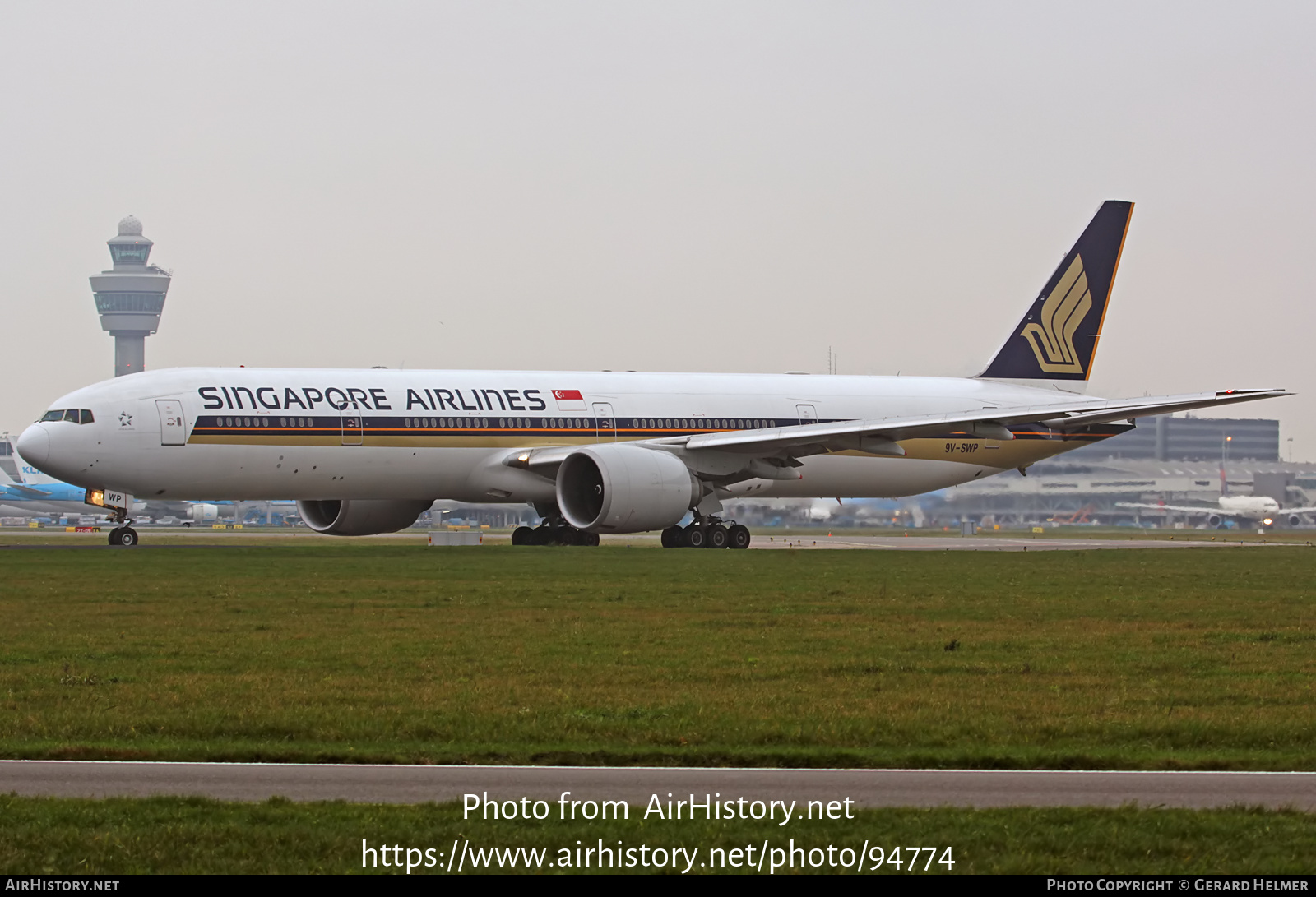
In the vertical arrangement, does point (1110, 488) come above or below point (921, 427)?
below

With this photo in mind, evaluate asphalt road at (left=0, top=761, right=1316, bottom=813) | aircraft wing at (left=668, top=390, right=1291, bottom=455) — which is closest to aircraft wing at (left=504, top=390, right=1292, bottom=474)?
aircraft wing at (left=668, top=390, right=1291, bottom=455)

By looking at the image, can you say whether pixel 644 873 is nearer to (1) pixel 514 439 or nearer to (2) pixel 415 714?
(2) pixel 415 714

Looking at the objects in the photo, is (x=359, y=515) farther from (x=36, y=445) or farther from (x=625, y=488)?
(x=625, y=488)

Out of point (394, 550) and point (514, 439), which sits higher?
point (514, 439)

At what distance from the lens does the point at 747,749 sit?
11203 millimetres

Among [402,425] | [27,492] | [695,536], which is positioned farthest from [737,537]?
[27,492]

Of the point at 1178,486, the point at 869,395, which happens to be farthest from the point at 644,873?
the point at 1178,486

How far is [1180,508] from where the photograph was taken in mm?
86688

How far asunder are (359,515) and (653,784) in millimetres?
31179

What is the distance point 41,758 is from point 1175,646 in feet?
39.2

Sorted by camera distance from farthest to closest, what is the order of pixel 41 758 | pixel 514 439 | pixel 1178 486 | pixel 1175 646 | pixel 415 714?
pixel 1178 486
pixel 514 439
pixel 1175 646
pixel 415 714
pixel 41 758

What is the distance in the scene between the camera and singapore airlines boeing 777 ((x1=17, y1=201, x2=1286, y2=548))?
3450cm

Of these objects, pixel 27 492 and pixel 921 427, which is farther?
pixel 27 492
